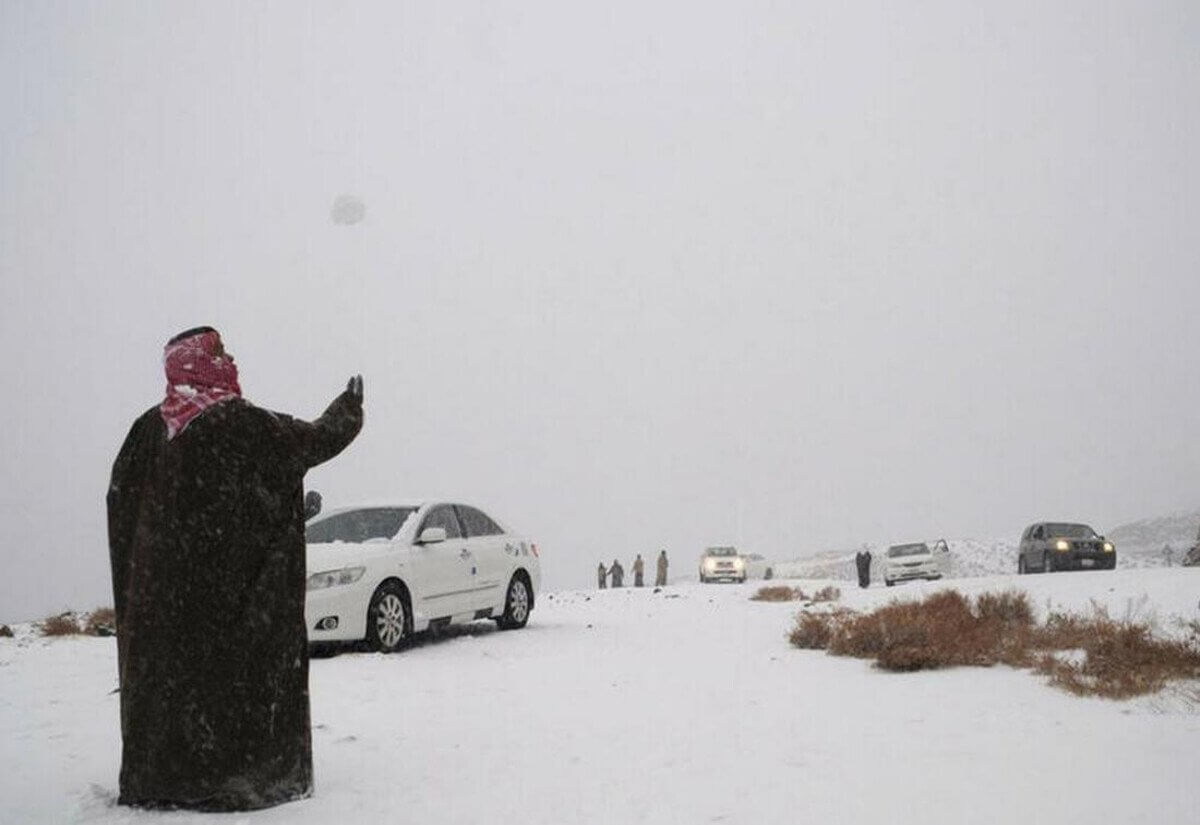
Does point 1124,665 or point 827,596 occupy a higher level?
point 1124,665

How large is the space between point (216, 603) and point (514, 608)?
328 inches

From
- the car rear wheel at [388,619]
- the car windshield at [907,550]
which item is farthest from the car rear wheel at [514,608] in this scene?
the car windshield at [907,550]

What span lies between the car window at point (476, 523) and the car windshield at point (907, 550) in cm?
2110

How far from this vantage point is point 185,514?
13.2 feet

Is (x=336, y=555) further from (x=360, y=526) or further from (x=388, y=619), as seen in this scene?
(x=360, y=526)

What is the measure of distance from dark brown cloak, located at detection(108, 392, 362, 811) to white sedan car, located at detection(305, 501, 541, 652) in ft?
14.2

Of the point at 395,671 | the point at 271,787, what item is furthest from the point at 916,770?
the point at 395,671

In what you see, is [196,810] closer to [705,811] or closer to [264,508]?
[264,508]

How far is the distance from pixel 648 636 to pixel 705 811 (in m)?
7.53

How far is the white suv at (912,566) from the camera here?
95.5 ft

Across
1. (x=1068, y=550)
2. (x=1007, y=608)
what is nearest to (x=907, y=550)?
(x=1068, y=550)

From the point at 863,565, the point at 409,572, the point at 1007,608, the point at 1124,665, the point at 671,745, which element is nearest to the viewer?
the point at 671,745

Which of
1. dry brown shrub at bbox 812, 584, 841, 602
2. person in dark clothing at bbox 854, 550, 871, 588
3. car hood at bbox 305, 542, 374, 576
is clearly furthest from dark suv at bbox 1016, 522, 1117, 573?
car hood at bbox 305, 542, 374, 576

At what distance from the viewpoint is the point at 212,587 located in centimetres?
400
